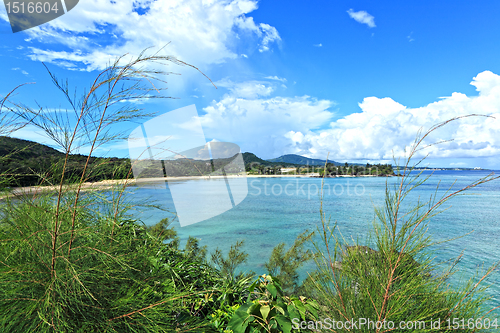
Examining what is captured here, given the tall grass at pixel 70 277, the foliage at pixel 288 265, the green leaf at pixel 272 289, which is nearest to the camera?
the tall grass at pixel 70 277

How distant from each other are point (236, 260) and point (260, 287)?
2.71 meters

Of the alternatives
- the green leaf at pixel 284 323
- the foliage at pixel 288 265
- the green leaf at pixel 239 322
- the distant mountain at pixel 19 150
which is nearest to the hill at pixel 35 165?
the distant mountain at pixel 19 150

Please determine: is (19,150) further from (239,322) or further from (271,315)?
(271,315)

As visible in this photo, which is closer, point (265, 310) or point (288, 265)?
point (265, 310)

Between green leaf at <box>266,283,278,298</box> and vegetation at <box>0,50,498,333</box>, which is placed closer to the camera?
vegetation at <box>0,50,498,333</box>

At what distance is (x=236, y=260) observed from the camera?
4629mm

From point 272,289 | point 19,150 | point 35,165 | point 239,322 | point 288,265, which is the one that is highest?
point 19,150

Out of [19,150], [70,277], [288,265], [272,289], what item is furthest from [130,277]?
[288,265]

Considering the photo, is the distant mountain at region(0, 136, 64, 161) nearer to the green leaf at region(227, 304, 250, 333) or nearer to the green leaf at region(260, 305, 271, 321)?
the green leaf at region(227, 304, 250, 333)

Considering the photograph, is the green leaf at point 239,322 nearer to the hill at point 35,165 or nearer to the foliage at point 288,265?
the hill at point 35,165

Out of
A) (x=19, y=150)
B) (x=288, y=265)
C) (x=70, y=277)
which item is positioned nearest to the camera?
(x=70, y=277)

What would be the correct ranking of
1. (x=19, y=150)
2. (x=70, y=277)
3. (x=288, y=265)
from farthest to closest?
1. (x=288, y=265)
2. (x=19, y=150)
3. (x=70, y=277)

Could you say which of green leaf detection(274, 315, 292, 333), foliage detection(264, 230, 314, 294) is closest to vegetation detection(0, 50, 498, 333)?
green leaf detection(274, 315, 292, 333)

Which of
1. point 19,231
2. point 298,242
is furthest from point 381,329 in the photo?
point 298,242
